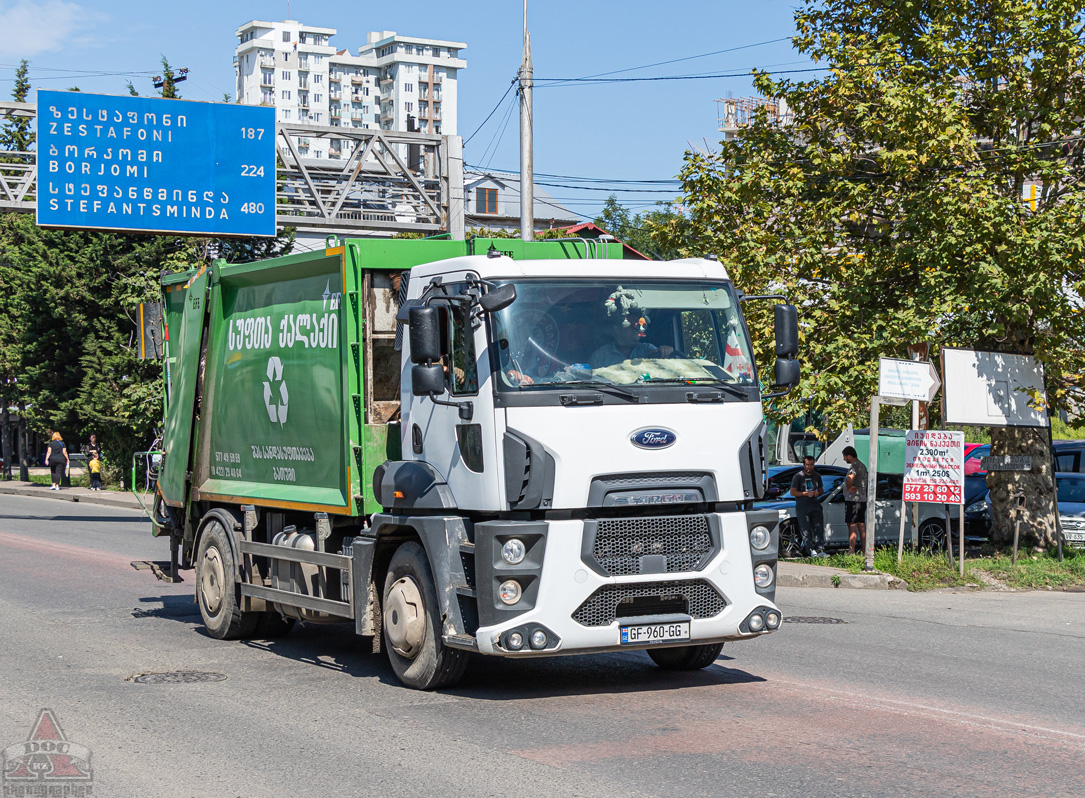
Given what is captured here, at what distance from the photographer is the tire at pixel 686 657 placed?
30.5 feet

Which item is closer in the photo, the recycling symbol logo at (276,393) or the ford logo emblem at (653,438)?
the ford logo emblem at (653,438)

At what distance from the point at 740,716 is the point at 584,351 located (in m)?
2.46

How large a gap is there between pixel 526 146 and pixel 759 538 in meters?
17.6

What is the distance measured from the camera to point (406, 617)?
8.66m

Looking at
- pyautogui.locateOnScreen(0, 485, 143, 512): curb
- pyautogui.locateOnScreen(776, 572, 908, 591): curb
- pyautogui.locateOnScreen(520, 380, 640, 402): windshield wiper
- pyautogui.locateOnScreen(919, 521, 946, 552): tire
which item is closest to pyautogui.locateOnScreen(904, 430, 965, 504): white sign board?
pyautogui.locateOnScreen(776, 572, 908, 591): curb

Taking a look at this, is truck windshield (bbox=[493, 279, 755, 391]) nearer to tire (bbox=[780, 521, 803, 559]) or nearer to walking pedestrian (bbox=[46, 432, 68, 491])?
tire (bbox=[780, 521, 803, 559])

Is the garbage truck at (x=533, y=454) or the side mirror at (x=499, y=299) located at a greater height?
the side mirror at (x=499, y=299)

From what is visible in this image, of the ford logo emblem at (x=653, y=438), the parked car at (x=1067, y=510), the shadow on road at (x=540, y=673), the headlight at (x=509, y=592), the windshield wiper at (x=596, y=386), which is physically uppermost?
the windshield wiper at (x=596, y=386)

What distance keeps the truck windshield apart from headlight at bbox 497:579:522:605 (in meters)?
1.20

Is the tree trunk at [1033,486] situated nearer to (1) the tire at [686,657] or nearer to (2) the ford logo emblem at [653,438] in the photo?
(1) the tire at [686,657]

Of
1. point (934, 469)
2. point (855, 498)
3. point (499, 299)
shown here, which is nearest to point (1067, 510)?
point (855, 498)

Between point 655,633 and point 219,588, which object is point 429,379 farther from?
point 219,588

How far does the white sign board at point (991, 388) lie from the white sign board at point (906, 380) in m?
0.42

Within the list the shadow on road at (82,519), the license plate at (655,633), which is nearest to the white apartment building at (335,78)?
the shadow on road at (82,519)
